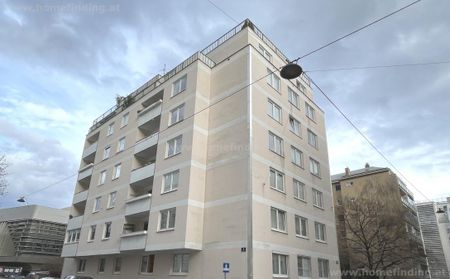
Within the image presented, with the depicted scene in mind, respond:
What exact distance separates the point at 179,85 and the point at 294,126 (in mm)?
10687

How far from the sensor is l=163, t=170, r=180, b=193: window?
2541 cm

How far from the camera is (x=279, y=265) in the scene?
896 inches

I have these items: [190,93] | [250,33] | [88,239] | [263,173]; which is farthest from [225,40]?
[88,239]

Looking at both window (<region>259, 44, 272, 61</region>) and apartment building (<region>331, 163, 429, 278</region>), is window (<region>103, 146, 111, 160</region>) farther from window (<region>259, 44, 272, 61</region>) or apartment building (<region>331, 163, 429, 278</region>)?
apartment building (<region>331, 163, 429, 278</region>)

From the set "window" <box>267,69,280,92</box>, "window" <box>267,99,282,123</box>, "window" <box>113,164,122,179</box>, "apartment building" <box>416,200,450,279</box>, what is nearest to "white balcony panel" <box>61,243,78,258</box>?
"window" <box>113,164,122,179</box>

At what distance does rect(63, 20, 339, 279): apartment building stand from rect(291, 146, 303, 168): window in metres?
0.14

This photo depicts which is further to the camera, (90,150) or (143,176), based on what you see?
(90,150)

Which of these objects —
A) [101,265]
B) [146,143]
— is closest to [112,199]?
[101,265]

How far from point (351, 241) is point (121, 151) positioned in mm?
28350

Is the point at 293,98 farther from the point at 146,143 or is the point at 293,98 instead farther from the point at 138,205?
the point at 138,205

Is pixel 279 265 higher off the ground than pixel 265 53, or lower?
lower

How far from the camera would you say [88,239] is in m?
32.8

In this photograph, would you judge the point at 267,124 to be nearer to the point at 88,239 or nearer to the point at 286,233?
the point at 286,233

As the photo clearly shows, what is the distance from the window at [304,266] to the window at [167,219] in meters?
9.37
